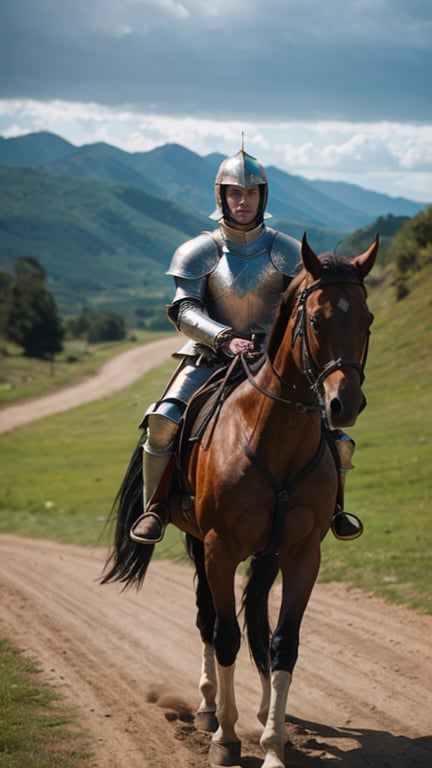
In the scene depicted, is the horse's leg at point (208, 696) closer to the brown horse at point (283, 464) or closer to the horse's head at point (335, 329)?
the brown horse at point (283, 464)

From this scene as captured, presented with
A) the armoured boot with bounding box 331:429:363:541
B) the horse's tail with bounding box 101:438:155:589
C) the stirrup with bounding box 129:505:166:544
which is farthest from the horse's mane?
the horse's tail with bounding box 101:438:155:589

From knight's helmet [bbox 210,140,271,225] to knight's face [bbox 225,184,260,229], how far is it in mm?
48

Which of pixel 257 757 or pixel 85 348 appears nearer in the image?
pixel 257 757

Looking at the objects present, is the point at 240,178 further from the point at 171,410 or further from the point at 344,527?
the point at 344,527

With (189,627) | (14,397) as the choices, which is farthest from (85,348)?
(189,627)

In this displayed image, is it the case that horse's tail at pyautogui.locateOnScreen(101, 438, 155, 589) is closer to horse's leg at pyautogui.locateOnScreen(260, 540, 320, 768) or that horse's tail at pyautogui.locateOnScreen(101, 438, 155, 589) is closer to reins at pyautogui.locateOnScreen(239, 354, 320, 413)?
reins at pyautogui.locateOnScreen(239, 354, 320, 413)

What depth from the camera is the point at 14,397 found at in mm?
55906

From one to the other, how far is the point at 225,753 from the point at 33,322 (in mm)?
67708

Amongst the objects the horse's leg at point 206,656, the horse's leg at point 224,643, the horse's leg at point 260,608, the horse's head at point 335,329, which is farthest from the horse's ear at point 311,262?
the horse's leg at point 206,656

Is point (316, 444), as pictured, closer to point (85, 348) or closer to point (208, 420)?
point (208, 420)

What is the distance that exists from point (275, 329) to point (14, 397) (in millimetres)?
50435

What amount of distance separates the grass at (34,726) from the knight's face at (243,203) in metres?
4.57

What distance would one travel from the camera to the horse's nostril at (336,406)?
19.4 feet

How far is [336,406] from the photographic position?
594 cm
